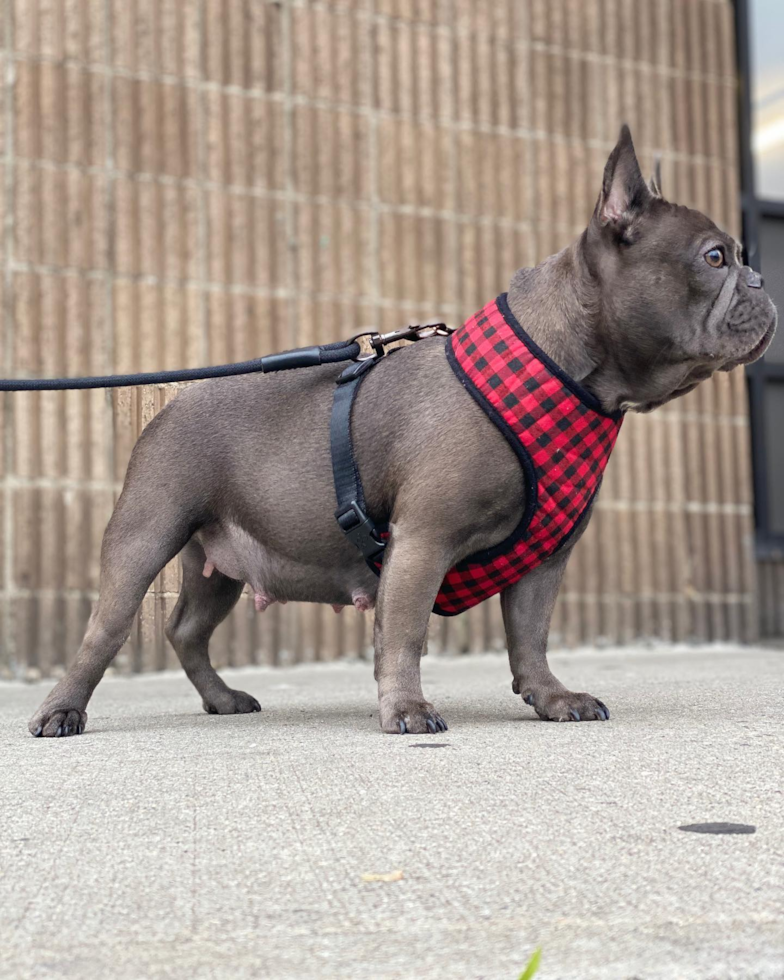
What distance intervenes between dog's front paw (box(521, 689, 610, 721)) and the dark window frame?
591 cm

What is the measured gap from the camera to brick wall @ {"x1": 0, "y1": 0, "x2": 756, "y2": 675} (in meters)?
6.72

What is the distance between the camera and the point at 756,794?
2.13m

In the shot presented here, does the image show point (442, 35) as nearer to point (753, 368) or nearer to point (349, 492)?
point (753, 368)

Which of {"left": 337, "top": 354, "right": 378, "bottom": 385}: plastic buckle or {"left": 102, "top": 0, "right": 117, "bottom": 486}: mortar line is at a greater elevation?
{"left": 102, "top": 0, "right": 117, "bottom": 486}: mortar line

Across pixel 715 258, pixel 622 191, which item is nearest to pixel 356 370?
pixel 622 191

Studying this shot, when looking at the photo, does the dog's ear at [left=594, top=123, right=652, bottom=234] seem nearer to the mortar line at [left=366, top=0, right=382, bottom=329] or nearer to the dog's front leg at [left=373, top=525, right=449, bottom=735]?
the dog's front leg at [left=373, top=525, right=449, bottom=735]

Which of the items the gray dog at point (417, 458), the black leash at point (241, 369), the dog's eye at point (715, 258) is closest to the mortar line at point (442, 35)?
the black leash at point (241, 369)

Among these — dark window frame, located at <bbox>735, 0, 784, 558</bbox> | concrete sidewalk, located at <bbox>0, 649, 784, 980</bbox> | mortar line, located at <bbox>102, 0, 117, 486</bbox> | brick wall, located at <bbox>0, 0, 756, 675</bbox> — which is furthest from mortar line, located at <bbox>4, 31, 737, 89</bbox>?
concrete sidewalk, located at <bbox>0, 649, 784, 980</bbox>

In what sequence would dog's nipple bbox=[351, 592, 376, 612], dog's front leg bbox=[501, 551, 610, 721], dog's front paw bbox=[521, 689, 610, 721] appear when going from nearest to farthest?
dog's front paw bbox=[521, 689, 610, 721], dog's front leg bbox=[501, 551, 610, 721], dog's nipple bbox=[351, 592, 376, 612]

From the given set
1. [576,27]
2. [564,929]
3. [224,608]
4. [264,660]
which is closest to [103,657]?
[224,608]

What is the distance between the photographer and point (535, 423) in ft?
9.97

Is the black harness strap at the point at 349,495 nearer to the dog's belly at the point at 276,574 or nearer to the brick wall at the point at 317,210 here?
the dog's belly at the point at 276,574

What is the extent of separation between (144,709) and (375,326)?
3.89 metres

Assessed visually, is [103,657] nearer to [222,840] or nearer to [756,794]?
[222,840]
